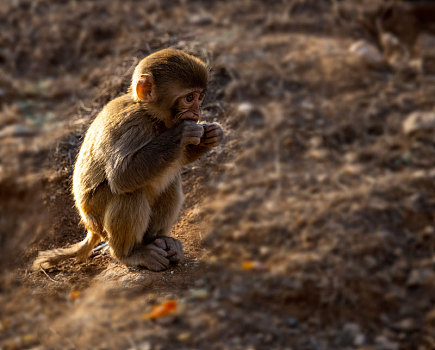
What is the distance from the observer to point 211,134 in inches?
184

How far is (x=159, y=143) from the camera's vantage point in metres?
4.49

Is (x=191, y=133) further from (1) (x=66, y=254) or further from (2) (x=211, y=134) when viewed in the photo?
(1) (x=66, y=254)

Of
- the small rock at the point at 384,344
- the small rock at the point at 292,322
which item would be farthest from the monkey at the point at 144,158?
the small rock at the point at 384,344

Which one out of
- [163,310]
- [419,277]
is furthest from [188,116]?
[419,277]

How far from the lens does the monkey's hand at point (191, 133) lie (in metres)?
4.39

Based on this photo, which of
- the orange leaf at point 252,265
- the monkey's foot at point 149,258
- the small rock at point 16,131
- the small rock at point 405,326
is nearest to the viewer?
the small rock at point 405,326

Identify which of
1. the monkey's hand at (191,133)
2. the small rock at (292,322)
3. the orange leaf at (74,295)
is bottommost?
the small rock at (292,322)

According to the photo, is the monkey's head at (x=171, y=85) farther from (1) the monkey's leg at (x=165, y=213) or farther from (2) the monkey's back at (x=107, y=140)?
(1) the monkey's leg at (x=165, y=213)

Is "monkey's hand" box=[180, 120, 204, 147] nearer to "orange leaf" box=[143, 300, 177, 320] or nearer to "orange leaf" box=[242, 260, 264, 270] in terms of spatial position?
"orange leaf" box=[143, 300, 177, 320]

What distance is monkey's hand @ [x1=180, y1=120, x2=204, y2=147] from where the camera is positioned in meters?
4.39

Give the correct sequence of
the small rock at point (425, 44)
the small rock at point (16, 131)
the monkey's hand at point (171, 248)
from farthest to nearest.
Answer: the small rock at point (425, 44), the small rock at point (16, 131), the monkey's hand at point (171, 248)

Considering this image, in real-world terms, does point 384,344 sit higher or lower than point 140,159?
lower

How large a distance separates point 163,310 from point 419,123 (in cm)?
397

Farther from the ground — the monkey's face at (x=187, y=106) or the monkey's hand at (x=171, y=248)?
the monkey's face at (x=187, y=106)
